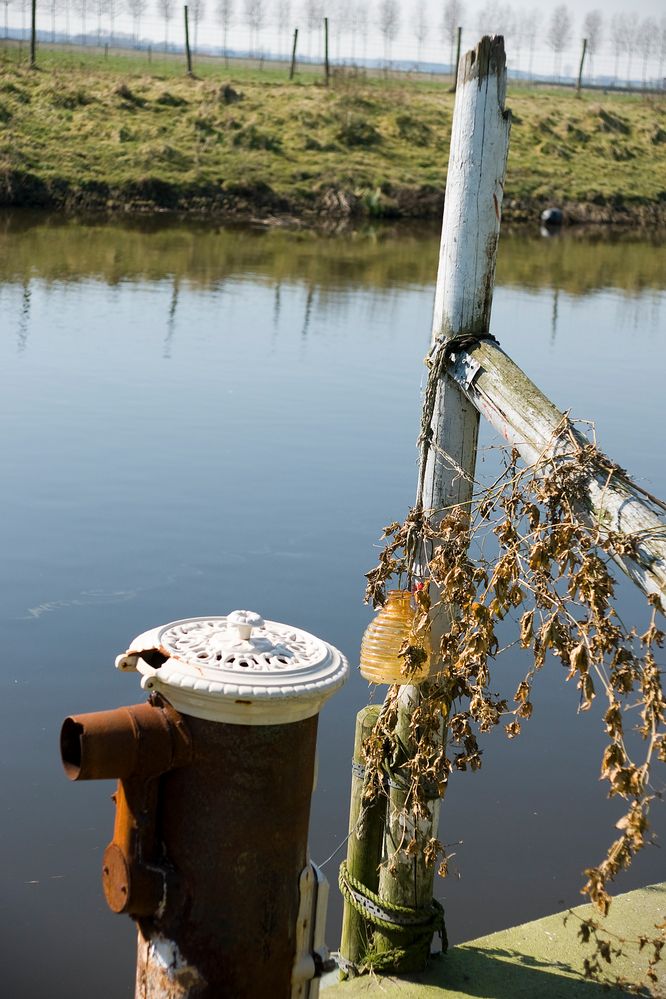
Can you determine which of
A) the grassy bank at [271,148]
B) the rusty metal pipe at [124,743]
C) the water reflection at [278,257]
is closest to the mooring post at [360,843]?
the rusty metal pipe at [124,743]

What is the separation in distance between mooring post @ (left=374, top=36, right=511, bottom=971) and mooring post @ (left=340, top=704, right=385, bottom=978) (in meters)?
0.08

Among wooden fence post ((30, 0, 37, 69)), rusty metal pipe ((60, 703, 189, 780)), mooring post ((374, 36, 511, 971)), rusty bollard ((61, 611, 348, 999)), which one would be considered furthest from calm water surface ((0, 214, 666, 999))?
wooden fence post ((30, 0, 37, 69))

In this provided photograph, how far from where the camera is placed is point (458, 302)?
Answer: 3764 mm

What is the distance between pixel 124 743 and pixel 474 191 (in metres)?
1.96

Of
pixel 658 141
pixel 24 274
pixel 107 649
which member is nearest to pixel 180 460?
pixel 107 649

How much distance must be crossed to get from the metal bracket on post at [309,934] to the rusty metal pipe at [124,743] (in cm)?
44

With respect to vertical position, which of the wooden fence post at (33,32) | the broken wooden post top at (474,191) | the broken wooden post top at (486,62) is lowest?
the broken wooden post top at (474,191)

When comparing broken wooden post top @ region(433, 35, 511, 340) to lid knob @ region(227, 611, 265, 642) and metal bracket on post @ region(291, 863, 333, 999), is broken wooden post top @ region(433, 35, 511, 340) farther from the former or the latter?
metal bracket on post @ region(291, 863, 333, 999)

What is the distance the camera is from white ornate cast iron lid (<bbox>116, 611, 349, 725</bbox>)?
259 centimetres

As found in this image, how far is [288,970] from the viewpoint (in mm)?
2783

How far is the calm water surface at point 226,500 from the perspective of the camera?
5.68m

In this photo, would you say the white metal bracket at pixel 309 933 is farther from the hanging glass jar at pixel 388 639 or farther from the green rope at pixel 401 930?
the green rope at pixel 401 930

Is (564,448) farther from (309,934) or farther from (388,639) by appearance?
(309,934)

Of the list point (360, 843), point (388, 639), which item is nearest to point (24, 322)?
point (360, 843)
